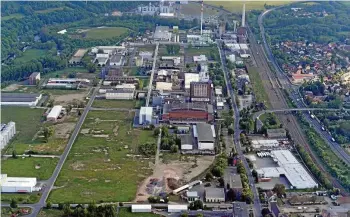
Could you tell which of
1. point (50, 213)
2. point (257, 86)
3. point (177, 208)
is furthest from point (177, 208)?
point (257, 86)

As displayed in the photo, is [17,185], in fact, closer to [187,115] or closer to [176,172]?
[176,172]

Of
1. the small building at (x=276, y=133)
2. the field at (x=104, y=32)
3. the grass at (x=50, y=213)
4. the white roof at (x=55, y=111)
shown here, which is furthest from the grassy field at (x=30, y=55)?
the grass at (x=50, y=213)

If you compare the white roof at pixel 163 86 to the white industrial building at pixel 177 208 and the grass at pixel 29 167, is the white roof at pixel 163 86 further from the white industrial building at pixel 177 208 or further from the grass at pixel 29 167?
the white industrial building at pixel 177 208

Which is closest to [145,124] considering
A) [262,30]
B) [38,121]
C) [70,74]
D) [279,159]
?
[38,121]

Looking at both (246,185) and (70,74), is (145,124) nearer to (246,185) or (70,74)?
(246,185)

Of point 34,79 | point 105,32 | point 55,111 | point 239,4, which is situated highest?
point 239,4
